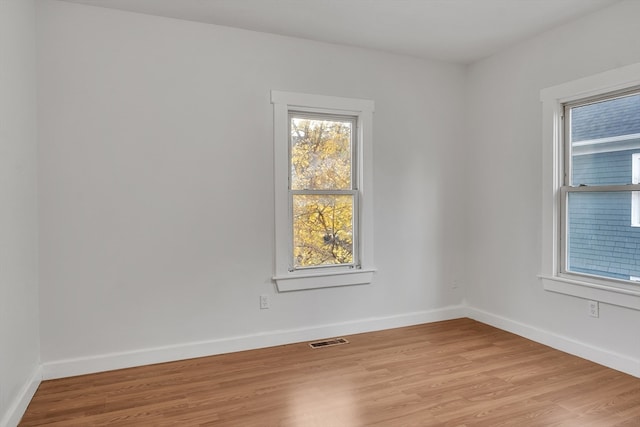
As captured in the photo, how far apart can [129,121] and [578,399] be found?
11.7 feet

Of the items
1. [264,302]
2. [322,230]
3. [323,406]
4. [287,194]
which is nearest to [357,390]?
[323,406]

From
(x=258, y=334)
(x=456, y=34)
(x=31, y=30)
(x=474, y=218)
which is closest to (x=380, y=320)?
(x=258, y=334)

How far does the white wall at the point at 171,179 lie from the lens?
2799 millimetres

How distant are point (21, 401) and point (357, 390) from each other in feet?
6.50

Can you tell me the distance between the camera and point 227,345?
3244 millimetres

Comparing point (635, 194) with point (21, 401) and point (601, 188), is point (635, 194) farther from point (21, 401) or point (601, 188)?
point (21, 401)

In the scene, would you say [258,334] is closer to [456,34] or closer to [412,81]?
[412,81]

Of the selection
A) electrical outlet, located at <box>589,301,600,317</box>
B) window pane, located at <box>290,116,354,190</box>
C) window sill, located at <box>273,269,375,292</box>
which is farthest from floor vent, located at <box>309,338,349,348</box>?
electrical outlet, located at <box>589,301,600,317</box>

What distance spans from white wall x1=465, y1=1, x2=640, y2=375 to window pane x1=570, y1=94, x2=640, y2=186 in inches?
10.8

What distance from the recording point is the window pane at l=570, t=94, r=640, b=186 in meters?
2.88

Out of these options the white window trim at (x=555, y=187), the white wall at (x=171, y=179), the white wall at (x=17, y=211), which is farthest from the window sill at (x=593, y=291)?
the white wall at (x=17, y=211)

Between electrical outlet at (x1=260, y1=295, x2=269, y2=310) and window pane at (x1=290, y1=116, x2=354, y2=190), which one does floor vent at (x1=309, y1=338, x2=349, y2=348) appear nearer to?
electrical outlet at (x1=260, y1=295, x2=269, y2=310)

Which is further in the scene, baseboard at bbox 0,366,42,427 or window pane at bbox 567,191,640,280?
window pane at bbox 567,191,640,280

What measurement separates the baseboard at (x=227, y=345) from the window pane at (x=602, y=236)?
1374 mm
